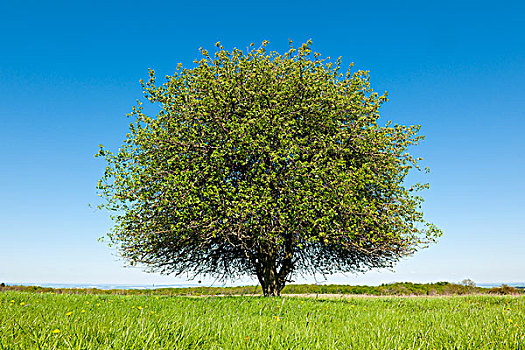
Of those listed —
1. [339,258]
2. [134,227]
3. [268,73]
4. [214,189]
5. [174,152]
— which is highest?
[268,73]

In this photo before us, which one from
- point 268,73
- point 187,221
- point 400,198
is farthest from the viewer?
point 400,198

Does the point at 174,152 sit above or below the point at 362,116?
below

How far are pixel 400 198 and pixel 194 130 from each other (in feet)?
35.3

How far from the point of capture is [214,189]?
14.8 meters

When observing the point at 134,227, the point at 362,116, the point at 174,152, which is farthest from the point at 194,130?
the point at 362,116

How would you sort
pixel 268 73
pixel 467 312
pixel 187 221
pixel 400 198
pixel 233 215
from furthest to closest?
pixel 400 198 < pixel 268 73 < pixel 187 221 < pixel 233 215 < pixel 467 312

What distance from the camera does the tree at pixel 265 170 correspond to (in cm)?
1486

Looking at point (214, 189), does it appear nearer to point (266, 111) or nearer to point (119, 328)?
point (266, 111)

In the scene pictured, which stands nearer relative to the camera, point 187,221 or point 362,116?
point 187,221

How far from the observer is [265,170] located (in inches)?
613

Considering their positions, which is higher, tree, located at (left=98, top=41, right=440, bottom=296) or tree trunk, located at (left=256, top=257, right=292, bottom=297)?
tree, located at (left=98, top=41, right=440, bottom=296)

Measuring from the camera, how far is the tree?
14859 mm

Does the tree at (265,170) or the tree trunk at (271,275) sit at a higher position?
the tree at (265,170)

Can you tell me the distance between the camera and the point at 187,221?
50.3ft
